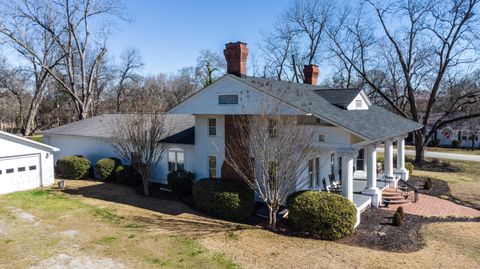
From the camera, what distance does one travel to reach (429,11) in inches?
1229

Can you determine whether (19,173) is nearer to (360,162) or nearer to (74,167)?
(74,167)

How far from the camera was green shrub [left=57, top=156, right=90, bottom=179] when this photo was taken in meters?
23.9

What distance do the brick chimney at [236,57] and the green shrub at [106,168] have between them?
11.7 m

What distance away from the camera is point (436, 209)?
17391mm

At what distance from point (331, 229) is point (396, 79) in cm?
3050

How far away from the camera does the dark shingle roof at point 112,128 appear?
2150 centimetres

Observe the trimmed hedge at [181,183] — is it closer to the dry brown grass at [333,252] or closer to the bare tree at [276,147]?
the dry brown grass at [333,252]

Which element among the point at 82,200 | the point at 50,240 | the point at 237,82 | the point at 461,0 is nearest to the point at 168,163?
the point at 82,200

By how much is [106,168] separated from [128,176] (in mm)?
2015

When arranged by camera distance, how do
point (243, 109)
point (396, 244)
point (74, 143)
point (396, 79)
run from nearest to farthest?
point (396, 244) < point (243, 109) < point (74, 143) < point (396, 79)

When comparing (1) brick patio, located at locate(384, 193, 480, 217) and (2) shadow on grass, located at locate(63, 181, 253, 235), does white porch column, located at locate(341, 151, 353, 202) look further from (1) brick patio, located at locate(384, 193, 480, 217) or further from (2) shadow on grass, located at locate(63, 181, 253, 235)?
(2) shadow on grass, located at locate(63, 181, 253, 235)

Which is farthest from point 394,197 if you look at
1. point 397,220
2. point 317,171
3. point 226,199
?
point 226,199

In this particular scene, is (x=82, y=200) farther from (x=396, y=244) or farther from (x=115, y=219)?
(x=396, y=244)

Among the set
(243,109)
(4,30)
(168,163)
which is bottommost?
(168,163)
